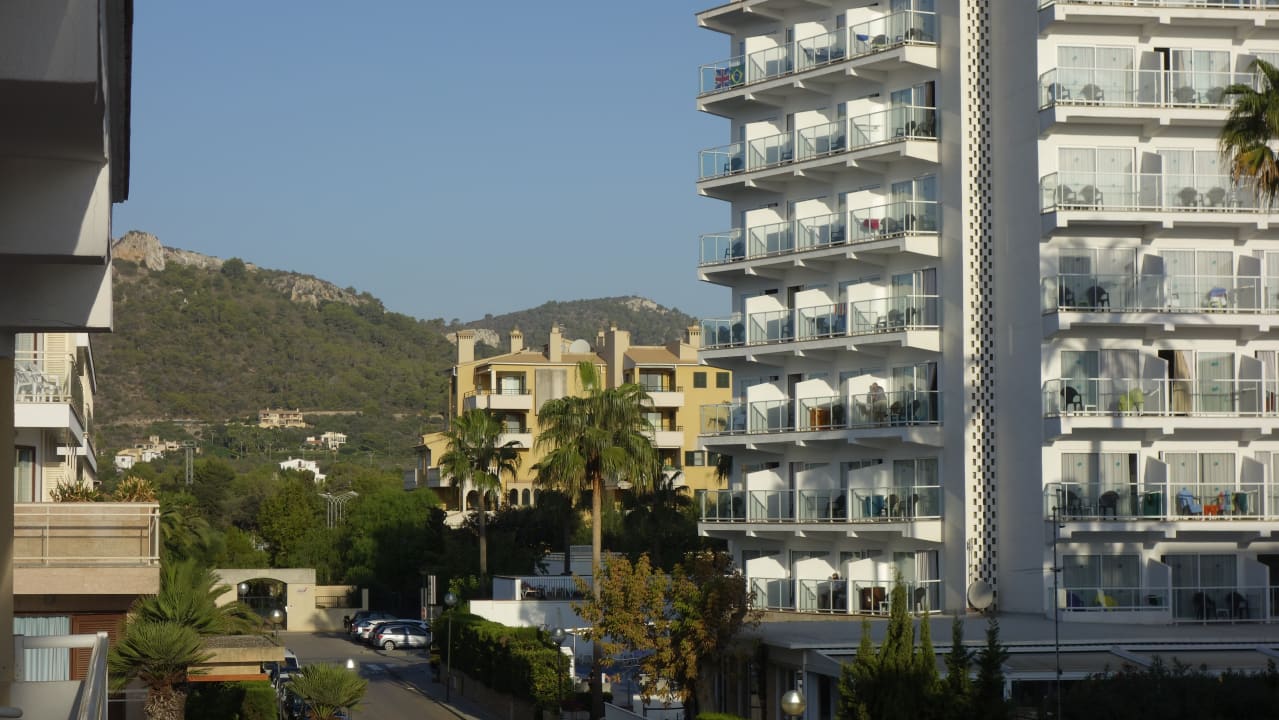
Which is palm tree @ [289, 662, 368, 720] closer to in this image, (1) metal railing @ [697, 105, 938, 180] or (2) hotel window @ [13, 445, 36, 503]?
(2) hotel window @ [13, 445, 36, 503]

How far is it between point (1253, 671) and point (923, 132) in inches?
832

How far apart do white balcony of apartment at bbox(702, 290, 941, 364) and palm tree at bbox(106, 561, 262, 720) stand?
927 inches

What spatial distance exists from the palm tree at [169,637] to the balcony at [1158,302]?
25365mm

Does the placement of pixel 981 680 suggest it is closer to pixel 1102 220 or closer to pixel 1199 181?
pixel 1102 220

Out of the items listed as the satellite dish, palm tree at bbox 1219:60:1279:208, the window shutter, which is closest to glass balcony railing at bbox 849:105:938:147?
the satellite dish

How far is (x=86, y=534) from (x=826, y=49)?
107 feet

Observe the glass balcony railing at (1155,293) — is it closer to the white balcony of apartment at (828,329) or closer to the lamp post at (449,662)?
the white balcony of apartment at (828,329)

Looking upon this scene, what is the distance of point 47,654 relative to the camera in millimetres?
23516

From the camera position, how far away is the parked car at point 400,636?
269ft

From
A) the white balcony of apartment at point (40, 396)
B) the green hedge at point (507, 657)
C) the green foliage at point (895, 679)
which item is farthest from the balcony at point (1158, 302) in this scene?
the white balcony of apartment at point (40, 396)

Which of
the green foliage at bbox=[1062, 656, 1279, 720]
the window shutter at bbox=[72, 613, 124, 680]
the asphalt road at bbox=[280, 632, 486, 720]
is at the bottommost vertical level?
the asphalt road at bbox=[280, 632, 486, 720]

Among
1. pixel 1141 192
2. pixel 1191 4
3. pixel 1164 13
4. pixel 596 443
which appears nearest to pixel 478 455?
pixel 596 443

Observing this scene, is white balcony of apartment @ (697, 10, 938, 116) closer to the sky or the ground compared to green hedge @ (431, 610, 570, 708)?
closer to the sky

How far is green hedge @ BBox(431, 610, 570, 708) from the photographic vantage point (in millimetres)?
51031
